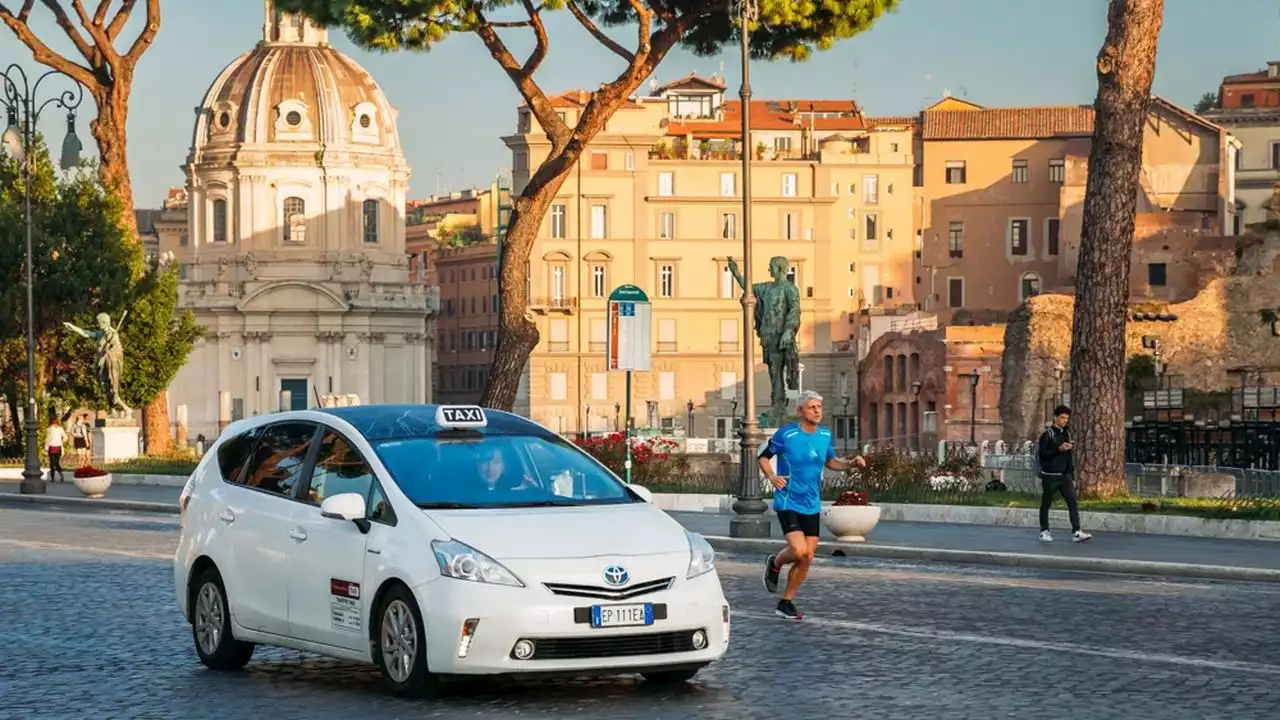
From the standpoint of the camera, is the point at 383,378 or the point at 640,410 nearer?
the point at 640,410

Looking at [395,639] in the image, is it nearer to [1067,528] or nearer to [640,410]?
[1067,528]

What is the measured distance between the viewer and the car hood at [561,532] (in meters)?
11.3

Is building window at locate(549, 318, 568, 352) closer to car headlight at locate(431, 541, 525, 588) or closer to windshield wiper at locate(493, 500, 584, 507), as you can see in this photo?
windshield wiper at locate(493, 500, 584, 507)

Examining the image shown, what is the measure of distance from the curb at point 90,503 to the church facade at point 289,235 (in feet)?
299

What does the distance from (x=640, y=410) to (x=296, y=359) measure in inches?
1048

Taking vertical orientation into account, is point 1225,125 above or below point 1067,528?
above

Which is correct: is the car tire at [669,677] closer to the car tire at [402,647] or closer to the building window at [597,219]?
the car tire at [402,647]

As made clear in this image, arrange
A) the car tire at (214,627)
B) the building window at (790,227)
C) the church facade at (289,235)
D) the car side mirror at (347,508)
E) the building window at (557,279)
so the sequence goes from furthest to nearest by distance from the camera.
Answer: the church facade at (289,235) < the building window at (790,227) < the building window at (557,279) < the car tire at (214,627) < the car side mirror at (347,508)

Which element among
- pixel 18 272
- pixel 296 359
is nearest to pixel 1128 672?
pixel 18 272

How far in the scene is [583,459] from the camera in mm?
12656

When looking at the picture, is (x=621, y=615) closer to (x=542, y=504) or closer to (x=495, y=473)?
(x=542, y=504)

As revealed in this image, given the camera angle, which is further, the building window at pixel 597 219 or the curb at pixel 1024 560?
the building window at pixel 597 219

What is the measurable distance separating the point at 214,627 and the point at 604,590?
2954mm

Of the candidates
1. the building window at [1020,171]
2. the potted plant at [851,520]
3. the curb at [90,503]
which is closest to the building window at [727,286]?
the building window at [1020,171]
